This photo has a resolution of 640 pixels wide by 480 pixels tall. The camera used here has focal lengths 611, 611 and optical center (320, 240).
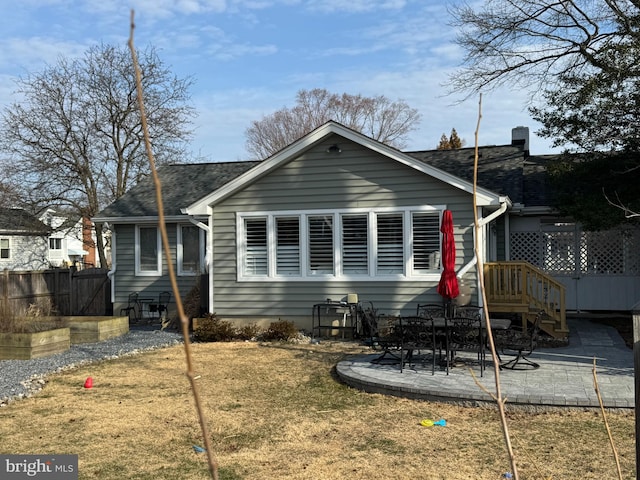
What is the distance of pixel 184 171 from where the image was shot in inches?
783

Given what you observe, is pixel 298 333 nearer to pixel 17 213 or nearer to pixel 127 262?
pixel 127 262

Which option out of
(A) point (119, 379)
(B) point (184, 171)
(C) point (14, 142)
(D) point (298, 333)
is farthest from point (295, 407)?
(C) point (14, 142)

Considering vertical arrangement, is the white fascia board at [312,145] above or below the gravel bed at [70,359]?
above

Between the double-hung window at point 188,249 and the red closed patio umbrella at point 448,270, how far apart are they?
795 centimetres

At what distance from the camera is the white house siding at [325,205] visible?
505 inches

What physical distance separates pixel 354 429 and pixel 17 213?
29.1 metres

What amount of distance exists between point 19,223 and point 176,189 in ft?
54.8

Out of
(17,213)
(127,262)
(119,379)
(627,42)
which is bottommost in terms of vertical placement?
(119,379)

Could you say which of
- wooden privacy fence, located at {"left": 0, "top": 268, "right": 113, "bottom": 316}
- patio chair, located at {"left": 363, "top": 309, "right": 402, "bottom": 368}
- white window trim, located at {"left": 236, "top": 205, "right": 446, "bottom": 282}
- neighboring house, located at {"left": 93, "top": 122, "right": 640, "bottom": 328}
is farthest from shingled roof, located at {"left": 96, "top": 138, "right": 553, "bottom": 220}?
patio chair, located at {"left": 363, "top": 309, "right": 402, "bottom": 368}

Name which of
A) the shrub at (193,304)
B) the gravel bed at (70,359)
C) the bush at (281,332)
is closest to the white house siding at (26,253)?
the gravel bed at (70,359)

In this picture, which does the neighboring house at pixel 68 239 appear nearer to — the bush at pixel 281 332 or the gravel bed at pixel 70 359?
the gravel bed at pixel 70 359

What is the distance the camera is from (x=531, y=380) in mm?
8242

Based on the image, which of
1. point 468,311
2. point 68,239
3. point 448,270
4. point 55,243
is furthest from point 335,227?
point 68,239

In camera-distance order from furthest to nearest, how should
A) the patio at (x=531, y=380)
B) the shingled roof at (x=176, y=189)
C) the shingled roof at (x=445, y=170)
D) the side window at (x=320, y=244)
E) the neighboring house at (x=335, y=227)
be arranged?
the shingled roof at (x=176, y=189)
the shingled roof at (x=445, y=170)
the side window at (x=320, y=244)
the neighboring house at (x=335, y=227)
the patio at (x=531, y=380)
